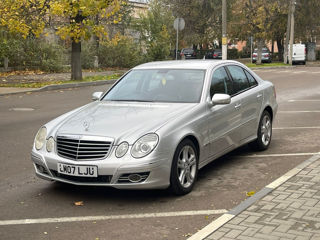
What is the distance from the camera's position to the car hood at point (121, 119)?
5.37 meters

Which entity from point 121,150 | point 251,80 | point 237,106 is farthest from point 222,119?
point 121,150

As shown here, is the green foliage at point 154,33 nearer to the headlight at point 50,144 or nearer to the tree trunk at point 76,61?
the tree trunk at point 76,61

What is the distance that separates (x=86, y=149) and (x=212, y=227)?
5.14 feet

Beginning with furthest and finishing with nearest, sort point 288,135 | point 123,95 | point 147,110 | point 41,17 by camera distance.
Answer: point 41,17
point 288,135
point 123,95
point 147,110

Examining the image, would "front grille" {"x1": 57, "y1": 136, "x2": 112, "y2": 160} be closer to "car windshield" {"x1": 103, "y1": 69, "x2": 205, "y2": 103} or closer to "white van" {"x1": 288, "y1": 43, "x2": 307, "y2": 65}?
"car windshield" {"x1": 103, "y1": 69, "x2": 205, "y2": 103}

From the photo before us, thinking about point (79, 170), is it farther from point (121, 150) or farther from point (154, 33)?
point (154, 33)

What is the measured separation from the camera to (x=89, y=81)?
22.5 metres

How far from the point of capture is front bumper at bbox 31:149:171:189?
5.19 metres

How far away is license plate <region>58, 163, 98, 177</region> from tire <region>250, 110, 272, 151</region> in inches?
134

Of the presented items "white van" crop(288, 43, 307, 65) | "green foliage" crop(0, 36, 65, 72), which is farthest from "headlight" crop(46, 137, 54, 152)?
"white van" crop(288, 43, 307, 65)

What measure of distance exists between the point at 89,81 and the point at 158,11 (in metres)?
10.9

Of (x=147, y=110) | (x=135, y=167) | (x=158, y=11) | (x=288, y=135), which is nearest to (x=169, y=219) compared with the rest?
(x=135, y=167)

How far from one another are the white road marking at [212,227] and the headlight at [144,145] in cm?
101

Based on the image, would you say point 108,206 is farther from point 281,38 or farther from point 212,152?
point 281,38
